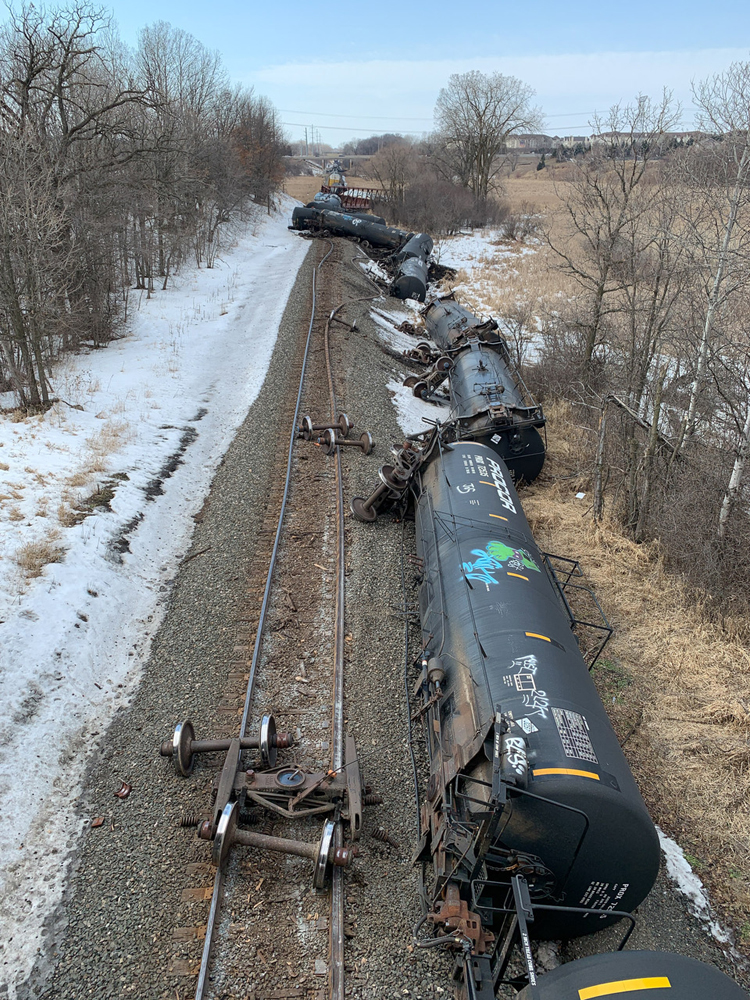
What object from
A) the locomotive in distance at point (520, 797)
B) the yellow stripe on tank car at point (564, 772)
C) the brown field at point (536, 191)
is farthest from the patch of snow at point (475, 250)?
the yellow stripe on tank car at point (564, 772)

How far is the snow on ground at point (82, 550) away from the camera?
7492 mm

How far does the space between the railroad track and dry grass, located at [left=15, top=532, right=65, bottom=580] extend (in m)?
3.45

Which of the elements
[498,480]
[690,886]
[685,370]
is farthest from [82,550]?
[685,370]

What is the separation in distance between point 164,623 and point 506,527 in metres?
6.06

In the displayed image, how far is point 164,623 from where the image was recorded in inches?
428

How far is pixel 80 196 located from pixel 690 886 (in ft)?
85.1

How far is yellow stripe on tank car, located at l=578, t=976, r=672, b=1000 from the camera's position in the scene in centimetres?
384

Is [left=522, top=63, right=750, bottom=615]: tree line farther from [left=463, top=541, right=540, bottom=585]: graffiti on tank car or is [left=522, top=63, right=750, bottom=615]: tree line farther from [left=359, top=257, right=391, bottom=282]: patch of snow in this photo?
[left=359, top=257, right=391, bottom=282]: patch of snow

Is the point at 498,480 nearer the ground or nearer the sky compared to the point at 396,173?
nearer the ground

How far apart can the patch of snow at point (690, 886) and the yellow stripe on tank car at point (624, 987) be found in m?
4.17

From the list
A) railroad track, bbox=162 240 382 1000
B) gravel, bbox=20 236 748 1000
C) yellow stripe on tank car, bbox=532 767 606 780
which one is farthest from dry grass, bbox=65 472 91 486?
yellow stripe on tank car, bbox=532 767 606 780

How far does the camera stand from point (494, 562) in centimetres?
895

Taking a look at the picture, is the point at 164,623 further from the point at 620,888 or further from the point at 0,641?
the point at 620,888

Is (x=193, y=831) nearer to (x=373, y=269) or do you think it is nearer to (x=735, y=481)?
(x=735, y=481)
